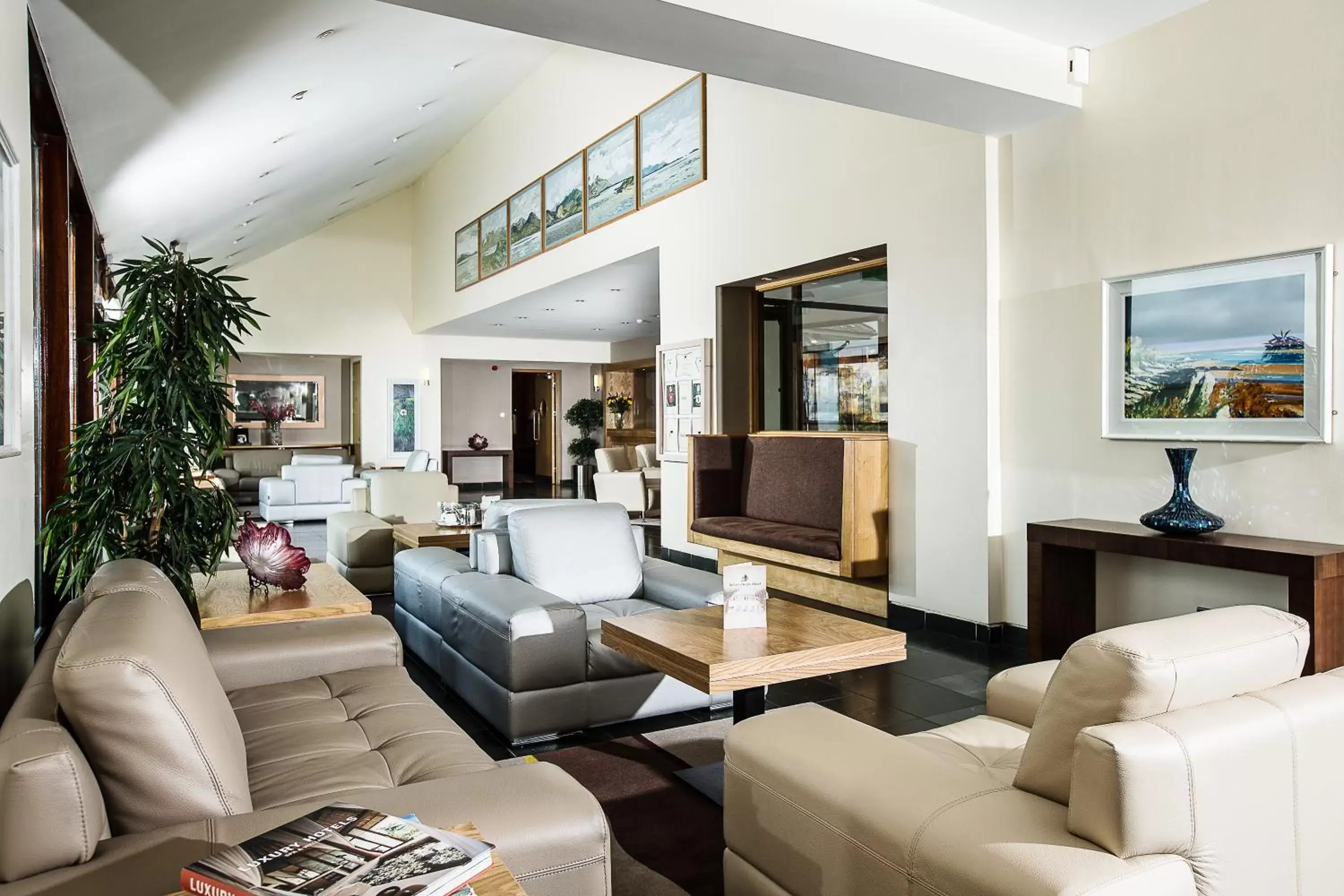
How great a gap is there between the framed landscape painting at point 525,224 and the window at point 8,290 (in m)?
7.87

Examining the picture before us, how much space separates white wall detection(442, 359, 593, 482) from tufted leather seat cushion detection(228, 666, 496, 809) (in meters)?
14.2

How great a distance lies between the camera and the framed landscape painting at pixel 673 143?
7172mm

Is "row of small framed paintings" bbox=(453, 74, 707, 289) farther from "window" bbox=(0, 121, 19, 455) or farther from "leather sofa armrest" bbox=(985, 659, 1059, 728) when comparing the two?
"leather sofa armrest" bbox=(985, 659, 1059, 728)

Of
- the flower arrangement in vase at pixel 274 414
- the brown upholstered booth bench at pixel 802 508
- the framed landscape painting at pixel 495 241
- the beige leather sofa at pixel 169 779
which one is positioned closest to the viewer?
the beige leather sofa at pixel 169 779

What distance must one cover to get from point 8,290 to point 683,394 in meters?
5.53

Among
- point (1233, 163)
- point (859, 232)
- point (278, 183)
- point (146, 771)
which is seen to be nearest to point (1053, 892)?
point (146, 771)

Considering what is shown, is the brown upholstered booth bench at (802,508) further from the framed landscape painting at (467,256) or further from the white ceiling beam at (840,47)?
the framed landscape painting at (467,256)

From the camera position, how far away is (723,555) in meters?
6.82

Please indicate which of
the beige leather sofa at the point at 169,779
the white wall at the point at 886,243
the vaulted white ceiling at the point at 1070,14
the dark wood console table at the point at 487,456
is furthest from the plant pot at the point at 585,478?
the beige leather sofa at the point at 169,779

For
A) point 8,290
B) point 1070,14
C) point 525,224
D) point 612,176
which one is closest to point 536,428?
point 525,224

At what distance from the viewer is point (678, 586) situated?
3.93m

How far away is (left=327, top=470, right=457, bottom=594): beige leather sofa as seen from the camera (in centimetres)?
611

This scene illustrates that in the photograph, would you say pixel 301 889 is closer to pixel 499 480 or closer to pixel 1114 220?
pixel 1114 220

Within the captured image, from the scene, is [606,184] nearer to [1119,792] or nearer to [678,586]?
[678,586]
